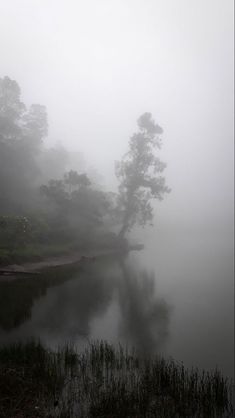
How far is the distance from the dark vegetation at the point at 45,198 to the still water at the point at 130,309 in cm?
474

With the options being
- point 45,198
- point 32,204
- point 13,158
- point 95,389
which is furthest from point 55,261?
point 95,389

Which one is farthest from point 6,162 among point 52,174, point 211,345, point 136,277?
point 211,345

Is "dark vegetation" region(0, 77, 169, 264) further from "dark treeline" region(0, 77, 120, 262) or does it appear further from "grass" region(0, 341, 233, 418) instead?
"grass" region(0, 341, 233, 418)

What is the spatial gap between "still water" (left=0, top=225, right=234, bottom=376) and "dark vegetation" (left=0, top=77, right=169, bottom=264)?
15.6ft

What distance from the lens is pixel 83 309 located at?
2562cm

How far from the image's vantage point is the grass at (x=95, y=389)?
11.6 meters

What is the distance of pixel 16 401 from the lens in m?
11.6

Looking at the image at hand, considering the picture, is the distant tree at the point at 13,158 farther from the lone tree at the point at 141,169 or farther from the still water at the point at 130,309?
the lone tree at the point at 141,169

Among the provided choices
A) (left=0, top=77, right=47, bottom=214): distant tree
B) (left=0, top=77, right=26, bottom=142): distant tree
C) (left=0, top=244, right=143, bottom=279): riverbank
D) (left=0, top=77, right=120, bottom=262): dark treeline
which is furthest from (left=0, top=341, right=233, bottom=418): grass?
(left=0, top=77, right=26, bottom=142): distant tree

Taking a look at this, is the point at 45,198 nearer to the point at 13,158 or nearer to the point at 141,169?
the point at 13,158

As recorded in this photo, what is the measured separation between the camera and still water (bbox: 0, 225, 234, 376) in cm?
1995

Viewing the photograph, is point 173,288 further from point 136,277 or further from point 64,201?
point 64,201

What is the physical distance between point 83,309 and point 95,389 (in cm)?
1266

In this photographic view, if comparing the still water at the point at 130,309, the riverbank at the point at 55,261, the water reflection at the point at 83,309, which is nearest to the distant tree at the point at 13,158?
the riverbank at the point at 55,261
